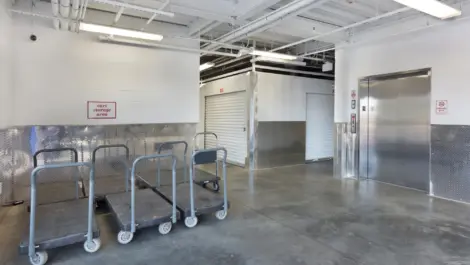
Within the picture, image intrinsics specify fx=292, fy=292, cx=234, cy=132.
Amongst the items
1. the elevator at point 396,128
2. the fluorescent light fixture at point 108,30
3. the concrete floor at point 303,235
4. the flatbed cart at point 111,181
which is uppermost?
the fluorescent light fixture at point 108,30

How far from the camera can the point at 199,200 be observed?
Result: 13.0 feet

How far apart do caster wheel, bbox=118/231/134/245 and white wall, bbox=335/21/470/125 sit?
5.16 meters

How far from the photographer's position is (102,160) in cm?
582

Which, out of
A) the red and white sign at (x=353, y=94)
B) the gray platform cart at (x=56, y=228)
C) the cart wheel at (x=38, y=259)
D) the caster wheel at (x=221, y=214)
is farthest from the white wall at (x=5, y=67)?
the red and white sign at (x=353, y=94)

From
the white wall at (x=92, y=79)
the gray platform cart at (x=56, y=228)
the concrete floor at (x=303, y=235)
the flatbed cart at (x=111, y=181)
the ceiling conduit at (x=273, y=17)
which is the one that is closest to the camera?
the gray platform cart at (x=56, y=228)

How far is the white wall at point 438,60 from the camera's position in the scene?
4672 mm

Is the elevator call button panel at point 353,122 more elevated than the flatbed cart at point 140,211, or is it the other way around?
the elevator call button panel at point 353,122

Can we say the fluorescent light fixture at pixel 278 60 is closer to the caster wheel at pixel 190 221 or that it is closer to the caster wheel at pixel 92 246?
the caster wheel at pixel 190 221

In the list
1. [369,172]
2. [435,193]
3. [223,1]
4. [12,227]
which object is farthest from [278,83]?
[12,227]

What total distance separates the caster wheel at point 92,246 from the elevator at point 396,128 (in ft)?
18.0

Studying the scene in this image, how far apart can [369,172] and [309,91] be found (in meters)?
3.13

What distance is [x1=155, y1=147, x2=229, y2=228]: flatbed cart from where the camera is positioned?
3635 mm

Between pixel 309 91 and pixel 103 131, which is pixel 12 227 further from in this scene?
pixel 309 91

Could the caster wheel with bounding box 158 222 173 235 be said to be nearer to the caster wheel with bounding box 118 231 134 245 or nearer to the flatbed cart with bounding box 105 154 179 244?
the flatbed cart with bounding box 105 154 179 244
